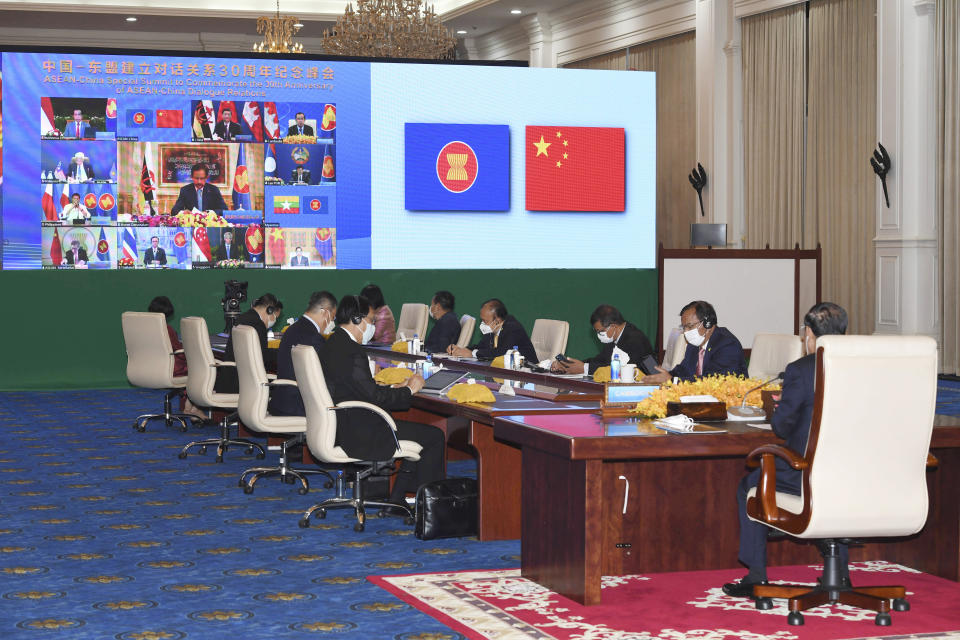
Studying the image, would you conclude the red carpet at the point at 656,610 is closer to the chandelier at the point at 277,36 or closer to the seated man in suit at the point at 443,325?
the seated man in suit at the point at 443,325

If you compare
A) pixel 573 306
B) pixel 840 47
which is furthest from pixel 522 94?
pixel 840 47

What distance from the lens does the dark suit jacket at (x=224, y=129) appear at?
1444 cm

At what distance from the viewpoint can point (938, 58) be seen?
1374 centimetres

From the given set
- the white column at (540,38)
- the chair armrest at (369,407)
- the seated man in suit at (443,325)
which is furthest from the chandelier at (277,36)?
the chair armrest at (369,407)

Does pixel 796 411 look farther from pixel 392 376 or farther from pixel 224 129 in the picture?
pixel 224 129

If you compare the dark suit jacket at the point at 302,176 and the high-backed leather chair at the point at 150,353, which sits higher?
the dark suit jacket at the point at 302,176

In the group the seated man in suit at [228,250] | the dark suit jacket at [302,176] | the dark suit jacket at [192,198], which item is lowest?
the seated man in suit at [228,250]

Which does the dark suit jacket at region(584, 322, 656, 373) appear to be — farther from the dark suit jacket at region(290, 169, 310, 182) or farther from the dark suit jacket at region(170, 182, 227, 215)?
the dark suit jacket at region(170, 182, 227, 215)

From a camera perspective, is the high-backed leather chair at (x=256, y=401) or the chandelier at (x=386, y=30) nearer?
the high-backed leather chair at (x=256, y=401)

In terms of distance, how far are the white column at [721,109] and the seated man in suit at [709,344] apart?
942 cm

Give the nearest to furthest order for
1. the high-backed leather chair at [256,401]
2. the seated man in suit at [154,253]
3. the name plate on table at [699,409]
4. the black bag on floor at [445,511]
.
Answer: the name plate on table at [699,409]
the black bag on floor at [445,511]
the high-backed leather chair at [256,401]
the seated man in suit at [154,253]

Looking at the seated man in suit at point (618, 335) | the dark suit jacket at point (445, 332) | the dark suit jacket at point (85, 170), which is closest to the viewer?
the seated man in suit at point (618, 335)

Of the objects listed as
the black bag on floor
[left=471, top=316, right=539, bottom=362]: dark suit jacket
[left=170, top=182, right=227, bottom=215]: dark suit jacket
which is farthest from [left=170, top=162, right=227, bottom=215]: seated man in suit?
the black bag on floor

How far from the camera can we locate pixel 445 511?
20.5 ft
